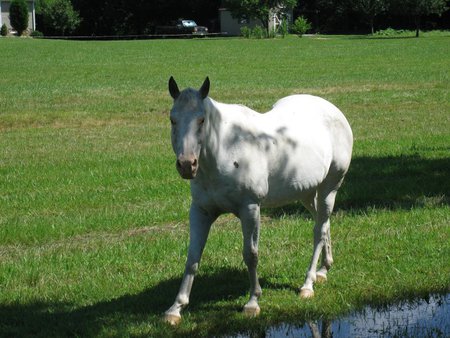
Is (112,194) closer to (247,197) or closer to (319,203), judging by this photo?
(319,203)

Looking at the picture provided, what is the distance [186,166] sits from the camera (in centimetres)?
612

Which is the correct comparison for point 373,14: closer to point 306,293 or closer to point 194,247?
point 306,293

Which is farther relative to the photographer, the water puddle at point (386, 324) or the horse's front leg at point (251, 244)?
the horse's front leg at point (251, 244)

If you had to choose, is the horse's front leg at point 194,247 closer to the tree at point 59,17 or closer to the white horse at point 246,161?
the white horse at point 246,161

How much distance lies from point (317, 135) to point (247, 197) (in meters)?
1.11

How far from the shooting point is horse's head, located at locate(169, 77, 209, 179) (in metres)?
6.16

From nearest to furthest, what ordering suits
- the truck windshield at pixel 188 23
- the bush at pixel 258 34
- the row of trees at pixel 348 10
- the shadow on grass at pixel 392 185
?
the shadow on grass at pixel 392 185, the bush at pixel 258 34, the row of trees at pixel 348 10, the truck windshield at pixel 188 23

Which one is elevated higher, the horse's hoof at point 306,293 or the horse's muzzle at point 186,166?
the horse's muzzle at point 186,166

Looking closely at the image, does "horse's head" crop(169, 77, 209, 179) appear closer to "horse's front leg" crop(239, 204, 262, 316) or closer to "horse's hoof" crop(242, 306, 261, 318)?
"horse's front leg" crop(239, 204, 262, 316)

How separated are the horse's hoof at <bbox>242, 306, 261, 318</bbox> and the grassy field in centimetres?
6

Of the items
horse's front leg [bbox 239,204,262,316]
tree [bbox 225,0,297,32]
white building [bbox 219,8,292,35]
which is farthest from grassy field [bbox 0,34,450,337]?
white building [bbox 219,8,292,35]

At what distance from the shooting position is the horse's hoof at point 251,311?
6.93 m

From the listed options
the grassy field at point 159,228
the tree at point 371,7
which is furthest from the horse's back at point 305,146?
the tree at point 371,7

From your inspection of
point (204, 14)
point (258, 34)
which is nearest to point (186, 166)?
point (258, 34)
